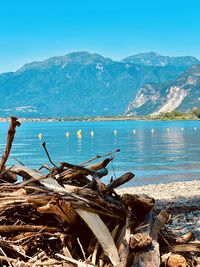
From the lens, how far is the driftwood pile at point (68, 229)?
5480mm

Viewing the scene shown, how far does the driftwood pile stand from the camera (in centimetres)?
548

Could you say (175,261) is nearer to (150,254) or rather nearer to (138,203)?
(150,254)

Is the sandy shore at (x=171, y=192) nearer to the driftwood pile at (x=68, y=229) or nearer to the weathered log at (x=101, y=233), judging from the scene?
the driftwood pile at (x=68, y=229)

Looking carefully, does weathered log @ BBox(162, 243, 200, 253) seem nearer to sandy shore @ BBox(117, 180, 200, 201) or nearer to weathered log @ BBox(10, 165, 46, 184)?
weathered log @ BBox(10, 165, 46, 184)

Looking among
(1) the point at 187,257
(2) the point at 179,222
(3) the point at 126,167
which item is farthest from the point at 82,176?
(3) the point at 126,167

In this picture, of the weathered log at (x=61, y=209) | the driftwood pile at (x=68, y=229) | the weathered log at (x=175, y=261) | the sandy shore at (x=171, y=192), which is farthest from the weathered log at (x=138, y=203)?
the sandy shore at (x=171, y=192)

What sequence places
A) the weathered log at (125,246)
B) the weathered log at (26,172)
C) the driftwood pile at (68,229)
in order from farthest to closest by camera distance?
the weathered log at (26,172) < the driftwood pile at (68,229) < the weathered log at (125,246)

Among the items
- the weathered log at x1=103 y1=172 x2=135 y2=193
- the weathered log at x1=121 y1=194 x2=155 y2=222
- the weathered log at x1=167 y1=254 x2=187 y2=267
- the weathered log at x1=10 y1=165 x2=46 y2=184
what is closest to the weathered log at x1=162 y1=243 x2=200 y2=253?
the weathered log at x1=167 y1=254 x2=187 y2=267

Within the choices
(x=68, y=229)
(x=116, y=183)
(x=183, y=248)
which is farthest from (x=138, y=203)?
(x=68, y=229)

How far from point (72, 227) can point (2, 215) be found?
92 centimetres

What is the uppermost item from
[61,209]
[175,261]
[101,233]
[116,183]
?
[116,183]

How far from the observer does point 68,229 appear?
5664mm

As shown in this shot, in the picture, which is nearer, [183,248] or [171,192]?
[183,248]

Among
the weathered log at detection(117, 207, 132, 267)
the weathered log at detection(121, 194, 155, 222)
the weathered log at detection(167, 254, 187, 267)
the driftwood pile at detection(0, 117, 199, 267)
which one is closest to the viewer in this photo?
the weathered log at detection(117, 207, 132, 267)
